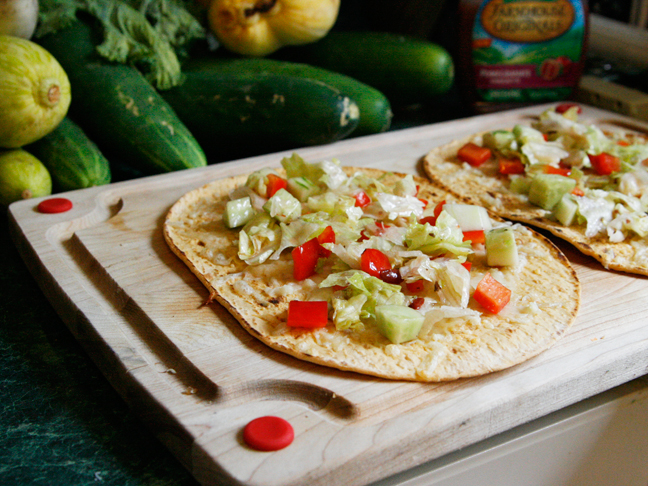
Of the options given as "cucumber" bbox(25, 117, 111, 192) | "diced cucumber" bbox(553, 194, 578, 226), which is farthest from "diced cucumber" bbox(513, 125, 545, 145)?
"cucumber" bbox(25, 117, 111, 192)

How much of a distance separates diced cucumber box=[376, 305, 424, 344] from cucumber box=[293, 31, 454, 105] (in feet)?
7.65

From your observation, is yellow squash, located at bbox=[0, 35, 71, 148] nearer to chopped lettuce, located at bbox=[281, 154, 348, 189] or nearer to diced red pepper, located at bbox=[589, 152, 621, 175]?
chopped lettuce, located at bbox=[281, 154, 348, 189]

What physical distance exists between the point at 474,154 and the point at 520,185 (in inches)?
12.1

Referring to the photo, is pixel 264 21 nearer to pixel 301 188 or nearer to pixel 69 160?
pixel 69 160

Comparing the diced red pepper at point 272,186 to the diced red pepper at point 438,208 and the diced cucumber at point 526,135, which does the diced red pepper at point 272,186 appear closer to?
the diced red pepper at point 438,208

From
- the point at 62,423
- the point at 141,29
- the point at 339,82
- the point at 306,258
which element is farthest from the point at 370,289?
the point at 141,29

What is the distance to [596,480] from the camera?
1788 millimetres

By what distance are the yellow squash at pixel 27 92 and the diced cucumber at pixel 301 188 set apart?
94 cm

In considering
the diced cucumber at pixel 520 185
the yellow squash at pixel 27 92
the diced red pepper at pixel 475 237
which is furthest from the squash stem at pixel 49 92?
the diced cucumber at pixel 520 185

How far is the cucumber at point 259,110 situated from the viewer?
2.76m

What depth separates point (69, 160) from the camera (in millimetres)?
2416

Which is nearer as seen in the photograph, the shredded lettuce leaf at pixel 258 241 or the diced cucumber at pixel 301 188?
the shredded lettuce leaf at pixel 258 241

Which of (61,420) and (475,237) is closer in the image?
(61,420)

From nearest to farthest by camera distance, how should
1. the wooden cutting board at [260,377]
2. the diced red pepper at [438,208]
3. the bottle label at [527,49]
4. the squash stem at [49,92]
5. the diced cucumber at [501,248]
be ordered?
the wooden cutting board at [260,377], the diced cucumber at [501,248], the diced red pepper at [438,208], the squash stem at [49,92], the bottle label at [527,49]
